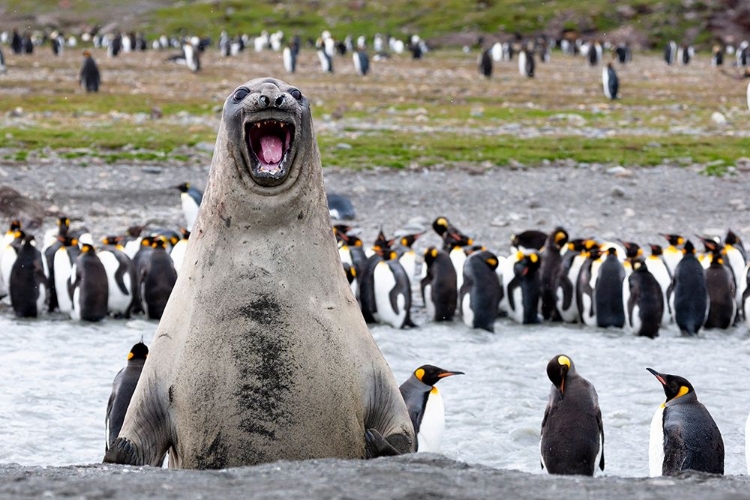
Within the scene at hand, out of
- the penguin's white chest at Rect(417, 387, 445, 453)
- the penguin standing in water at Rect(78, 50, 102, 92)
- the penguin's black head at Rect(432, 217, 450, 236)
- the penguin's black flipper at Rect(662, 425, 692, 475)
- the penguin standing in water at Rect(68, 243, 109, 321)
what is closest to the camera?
the penguin's black flipper at Rect(662, 425, 692, 475)

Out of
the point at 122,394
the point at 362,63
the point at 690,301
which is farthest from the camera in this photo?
the point at 362,63

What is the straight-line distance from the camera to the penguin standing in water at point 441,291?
31.8 feet

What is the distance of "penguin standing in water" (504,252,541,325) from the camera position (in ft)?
31.9

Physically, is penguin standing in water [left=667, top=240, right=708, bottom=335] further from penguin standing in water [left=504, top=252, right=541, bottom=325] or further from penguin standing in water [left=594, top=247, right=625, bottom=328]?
penguin standing in water [left=504, top=252, right=541, bottom=325]

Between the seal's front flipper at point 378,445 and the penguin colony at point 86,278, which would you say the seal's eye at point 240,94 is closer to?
the seal's front flipper at point 378,445

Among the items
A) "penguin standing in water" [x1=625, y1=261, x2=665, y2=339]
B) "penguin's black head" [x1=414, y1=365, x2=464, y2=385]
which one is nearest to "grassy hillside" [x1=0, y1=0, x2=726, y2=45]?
"penguin standing in water" [x1=625, y1=261, x2=665, y2=339]

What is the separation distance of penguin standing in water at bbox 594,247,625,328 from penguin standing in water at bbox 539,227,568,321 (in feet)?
1.65

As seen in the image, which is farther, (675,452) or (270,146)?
(675,452)

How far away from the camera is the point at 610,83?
84.4ft

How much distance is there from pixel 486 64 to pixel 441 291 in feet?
75.8

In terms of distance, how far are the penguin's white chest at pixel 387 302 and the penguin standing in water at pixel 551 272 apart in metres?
1.38

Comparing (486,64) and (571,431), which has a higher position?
(486,64)

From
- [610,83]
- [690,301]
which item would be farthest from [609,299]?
[610,83]

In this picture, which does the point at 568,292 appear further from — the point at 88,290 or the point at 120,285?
the point at 88,290
